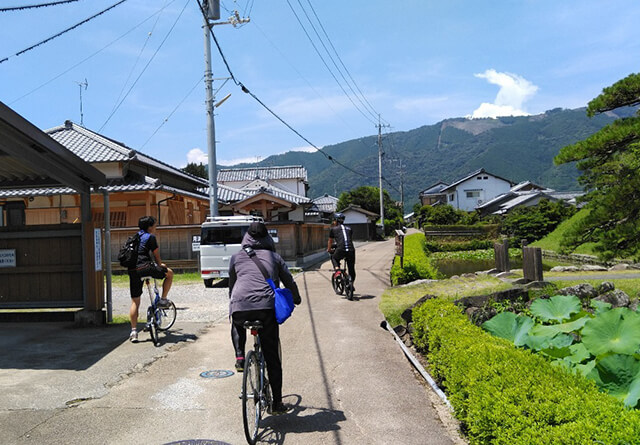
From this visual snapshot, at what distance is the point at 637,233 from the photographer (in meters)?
8.09

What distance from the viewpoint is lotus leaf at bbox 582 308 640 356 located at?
404 centimetres

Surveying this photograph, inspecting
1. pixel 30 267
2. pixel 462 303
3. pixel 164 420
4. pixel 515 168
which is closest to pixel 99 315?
pixel 30 267

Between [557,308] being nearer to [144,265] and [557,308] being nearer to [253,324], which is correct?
[253,324]

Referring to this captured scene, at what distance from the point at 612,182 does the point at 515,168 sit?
6094 inches

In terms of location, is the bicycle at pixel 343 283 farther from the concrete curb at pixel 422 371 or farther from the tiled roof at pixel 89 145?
the tiled roof at pixel 89 145

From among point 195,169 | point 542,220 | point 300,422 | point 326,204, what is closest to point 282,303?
point 300,422

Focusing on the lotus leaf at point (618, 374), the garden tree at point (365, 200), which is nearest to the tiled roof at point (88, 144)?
the lotus leaf at point (618, 374)

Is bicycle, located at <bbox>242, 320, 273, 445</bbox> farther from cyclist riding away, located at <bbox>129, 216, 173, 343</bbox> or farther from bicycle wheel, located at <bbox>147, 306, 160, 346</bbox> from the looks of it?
cyclist riding away, located at <bbox>129, 216, 173, 343</bbox>

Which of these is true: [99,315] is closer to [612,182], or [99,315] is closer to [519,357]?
[519,357]

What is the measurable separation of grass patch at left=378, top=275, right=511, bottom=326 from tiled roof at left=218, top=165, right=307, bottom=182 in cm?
4657

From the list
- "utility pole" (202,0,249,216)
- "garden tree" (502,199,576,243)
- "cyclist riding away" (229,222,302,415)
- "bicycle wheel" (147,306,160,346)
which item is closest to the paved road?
"bicycle wheel" (147,306,160,346)

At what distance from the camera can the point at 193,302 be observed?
12.2 meters

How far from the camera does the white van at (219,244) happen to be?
49.2ft

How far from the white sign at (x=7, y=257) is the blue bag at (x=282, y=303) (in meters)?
6.94
